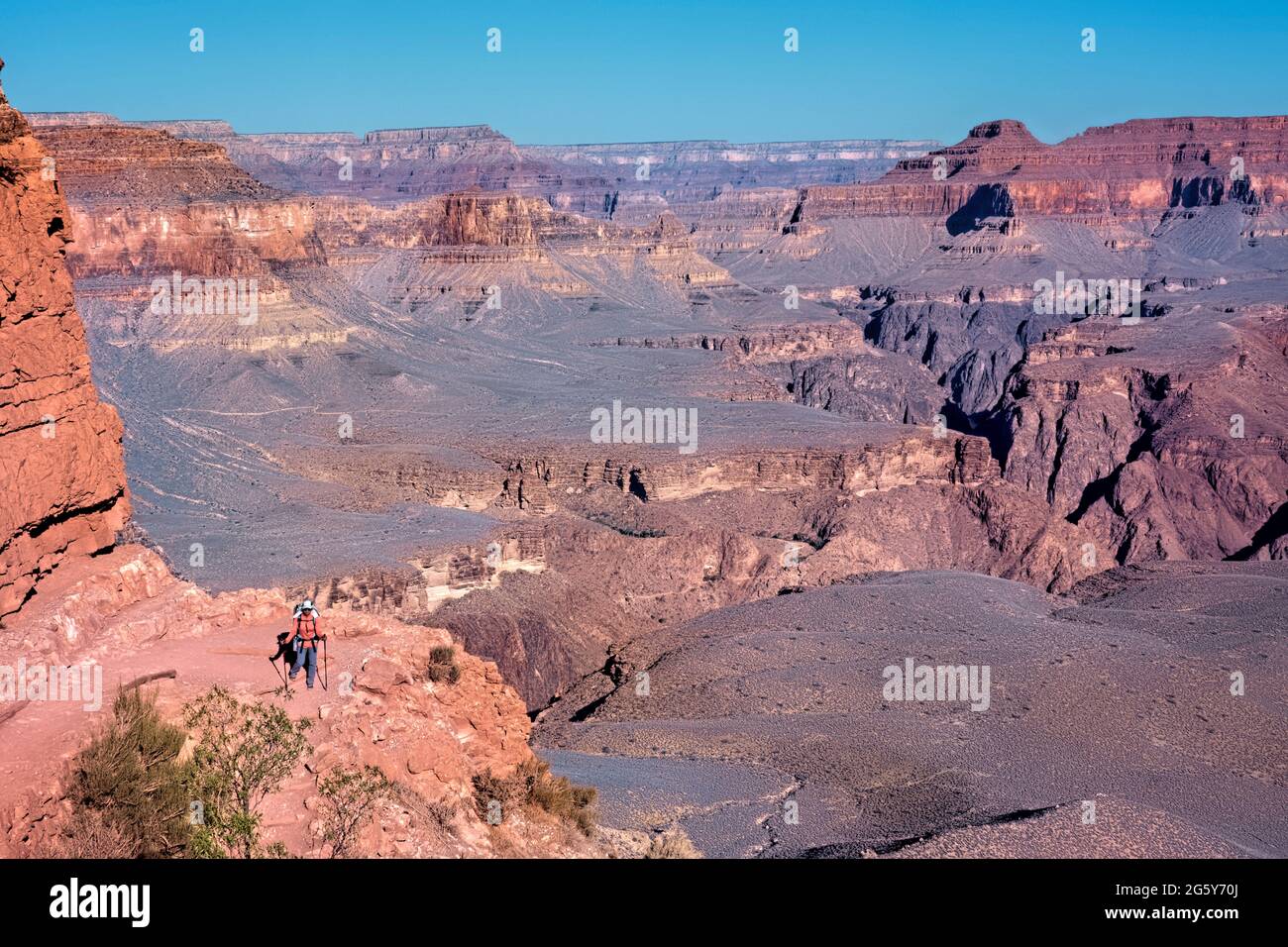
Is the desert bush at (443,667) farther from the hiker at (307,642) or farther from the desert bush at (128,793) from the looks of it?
the desert bush at (128,793)

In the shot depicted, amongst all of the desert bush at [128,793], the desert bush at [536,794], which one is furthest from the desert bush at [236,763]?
the desert bush at [536,794]

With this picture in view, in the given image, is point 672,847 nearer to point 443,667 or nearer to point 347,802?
point 443,667

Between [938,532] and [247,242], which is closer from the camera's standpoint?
[938,532]
